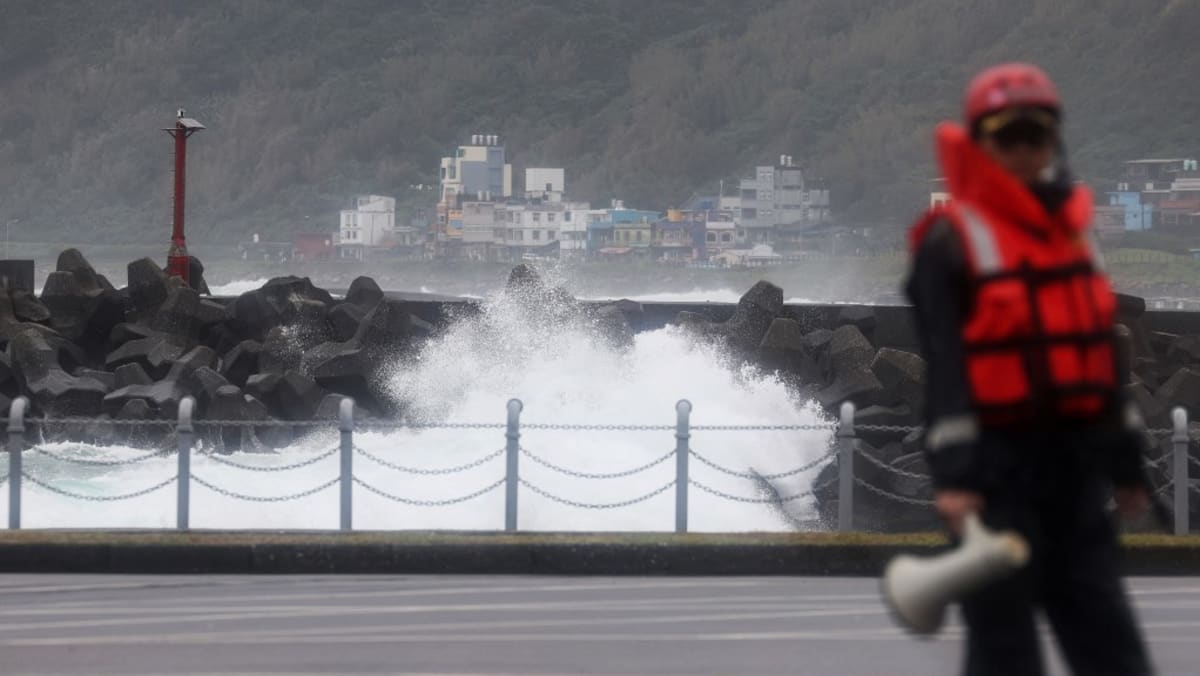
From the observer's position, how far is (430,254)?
413ft

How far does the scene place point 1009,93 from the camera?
503 centimetres

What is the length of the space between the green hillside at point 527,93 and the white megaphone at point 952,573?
127 metres

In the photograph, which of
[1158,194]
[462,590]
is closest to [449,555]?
[462,590]

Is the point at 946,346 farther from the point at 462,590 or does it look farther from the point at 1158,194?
the point at 1158,194

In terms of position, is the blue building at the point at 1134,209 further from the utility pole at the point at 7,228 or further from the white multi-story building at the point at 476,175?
the utility pole at the point at 7,228

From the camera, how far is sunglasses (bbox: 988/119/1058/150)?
509 cm

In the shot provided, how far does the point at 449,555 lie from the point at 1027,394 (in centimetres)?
932

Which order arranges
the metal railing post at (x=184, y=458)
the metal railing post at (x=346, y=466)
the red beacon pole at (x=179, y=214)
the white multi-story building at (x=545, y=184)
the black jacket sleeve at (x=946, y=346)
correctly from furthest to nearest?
the white multi-story building at (x=545, y=184)
the red beacon pole at (x=179, y=214)
the metal railing post at (x=346, y=466)
the metal railing post at (x=184, y=458)
the black jacket sleeve at (x=946, y=346)

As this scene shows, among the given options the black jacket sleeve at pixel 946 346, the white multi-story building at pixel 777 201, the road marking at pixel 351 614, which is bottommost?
the road marking at pixel 351 614

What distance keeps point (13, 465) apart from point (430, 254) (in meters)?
110

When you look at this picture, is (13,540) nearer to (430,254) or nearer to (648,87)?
(430,254)

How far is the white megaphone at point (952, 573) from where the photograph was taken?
4785mm

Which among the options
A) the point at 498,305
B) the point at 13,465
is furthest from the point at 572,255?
the point at 13,465

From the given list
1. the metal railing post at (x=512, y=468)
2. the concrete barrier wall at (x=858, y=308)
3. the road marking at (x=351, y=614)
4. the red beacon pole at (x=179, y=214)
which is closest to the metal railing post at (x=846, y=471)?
the metal railing post at (x=512, y=468)
